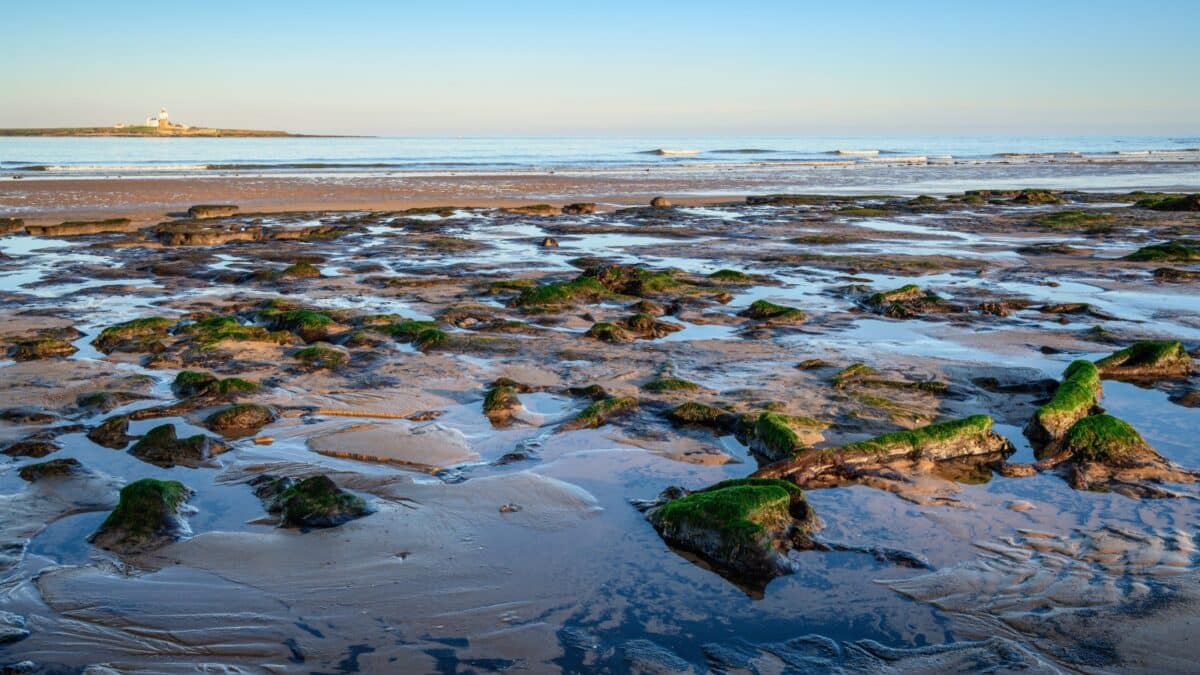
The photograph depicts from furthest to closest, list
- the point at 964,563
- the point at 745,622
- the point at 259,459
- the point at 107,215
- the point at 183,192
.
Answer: the point at 183,192 < the point at 107,215 < the point at 259,459 < the point at 964,563 < the point at 745,622

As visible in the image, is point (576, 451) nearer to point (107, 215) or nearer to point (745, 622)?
point (745, 622)

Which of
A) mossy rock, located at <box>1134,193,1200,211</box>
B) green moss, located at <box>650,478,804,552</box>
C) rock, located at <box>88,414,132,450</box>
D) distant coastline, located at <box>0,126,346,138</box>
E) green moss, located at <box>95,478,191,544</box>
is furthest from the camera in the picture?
distant coastline, located at <box>0,126,346,138</box>

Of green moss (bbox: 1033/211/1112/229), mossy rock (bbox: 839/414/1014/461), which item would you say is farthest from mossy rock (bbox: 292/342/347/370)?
green moss (bbox: 1033/211/1112/229)

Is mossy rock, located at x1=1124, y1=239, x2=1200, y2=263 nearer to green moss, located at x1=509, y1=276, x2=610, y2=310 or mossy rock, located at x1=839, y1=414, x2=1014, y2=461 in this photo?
green moss, located at x1=509, y1=276, x2=610, y2=310

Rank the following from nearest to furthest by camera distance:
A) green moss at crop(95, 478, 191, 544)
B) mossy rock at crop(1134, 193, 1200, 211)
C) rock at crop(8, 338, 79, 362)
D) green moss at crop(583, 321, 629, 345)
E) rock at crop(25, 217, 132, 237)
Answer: green moss at crop(95, 478, 191, 544), rock at crop(8, 338, 79, 362), green moss at crop(583, 321, 629, 345), rock at crop(25, 217, 132, 237), mossy rock at crop(1134, 193, 1200, 211)

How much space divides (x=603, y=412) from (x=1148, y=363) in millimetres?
5301

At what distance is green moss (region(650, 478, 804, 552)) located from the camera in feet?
16.6

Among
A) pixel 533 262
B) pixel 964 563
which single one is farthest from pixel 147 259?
pixel 964 563

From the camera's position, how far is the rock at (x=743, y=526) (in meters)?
4.95

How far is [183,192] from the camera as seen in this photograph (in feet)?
110

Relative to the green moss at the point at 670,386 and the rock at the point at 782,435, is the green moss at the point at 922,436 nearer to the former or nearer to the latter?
the rock at the point at 782,435

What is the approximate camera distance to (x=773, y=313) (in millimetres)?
11695

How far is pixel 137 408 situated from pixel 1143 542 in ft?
24.4

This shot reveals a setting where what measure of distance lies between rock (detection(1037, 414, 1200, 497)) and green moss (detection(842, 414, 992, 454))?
496mm
